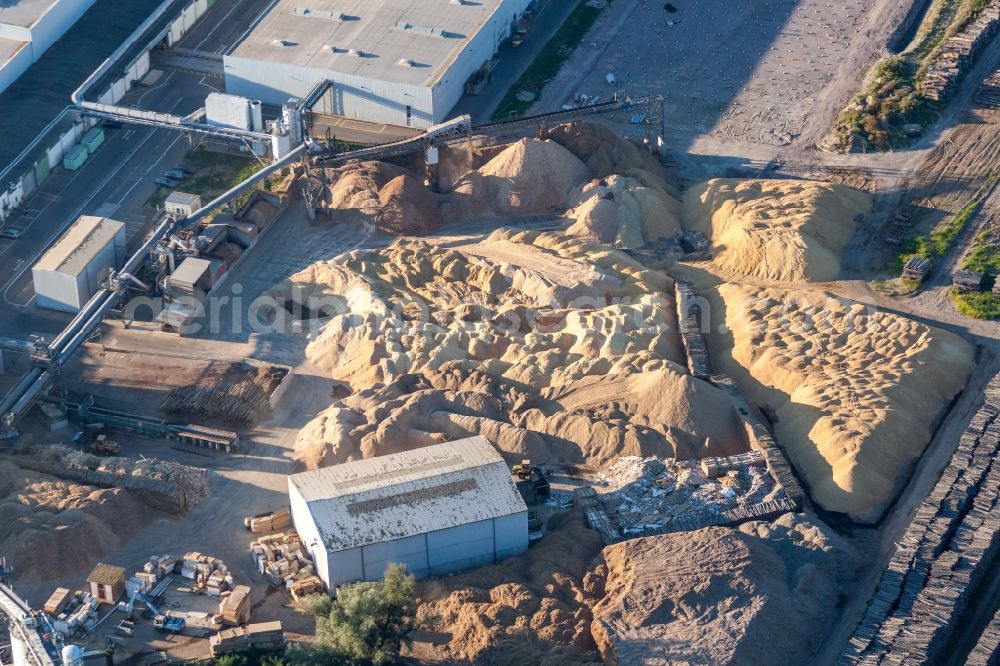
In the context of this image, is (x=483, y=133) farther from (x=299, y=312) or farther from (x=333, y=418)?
(x=333, y=418)

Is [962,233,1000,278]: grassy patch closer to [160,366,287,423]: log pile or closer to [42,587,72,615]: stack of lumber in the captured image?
[160,366,287,423]: log pile

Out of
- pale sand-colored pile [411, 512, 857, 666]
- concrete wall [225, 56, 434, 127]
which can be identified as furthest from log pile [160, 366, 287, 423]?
concrete wall [225, 56, 434, 127]

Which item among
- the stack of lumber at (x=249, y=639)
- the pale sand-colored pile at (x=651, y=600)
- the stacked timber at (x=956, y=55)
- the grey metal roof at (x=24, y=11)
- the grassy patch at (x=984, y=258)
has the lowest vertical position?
the stack of lumber at (x=249, y=639)

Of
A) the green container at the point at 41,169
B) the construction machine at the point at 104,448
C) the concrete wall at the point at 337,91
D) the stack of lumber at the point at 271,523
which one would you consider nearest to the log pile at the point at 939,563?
the stack of lumber at the point at 271,523

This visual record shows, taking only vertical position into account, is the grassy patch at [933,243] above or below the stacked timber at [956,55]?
below

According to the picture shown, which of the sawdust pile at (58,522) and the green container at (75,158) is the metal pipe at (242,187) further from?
the sawdust pile at (58,522)

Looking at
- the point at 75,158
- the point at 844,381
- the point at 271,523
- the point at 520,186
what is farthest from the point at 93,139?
the point at 844,381

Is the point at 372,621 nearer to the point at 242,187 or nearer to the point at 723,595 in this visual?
the point at 723,595
